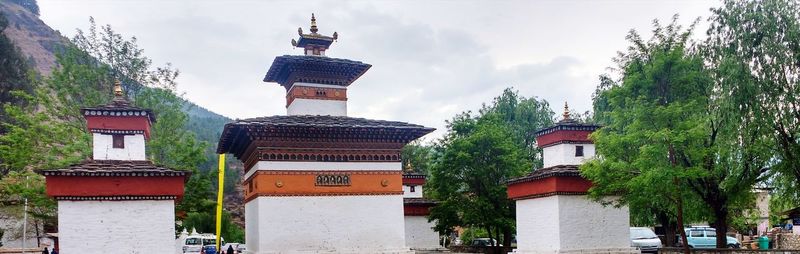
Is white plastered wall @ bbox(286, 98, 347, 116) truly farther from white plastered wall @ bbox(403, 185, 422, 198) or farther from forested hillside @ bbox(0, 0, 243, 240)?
white plastered wall @ bbox(403, 185, 422, 198)

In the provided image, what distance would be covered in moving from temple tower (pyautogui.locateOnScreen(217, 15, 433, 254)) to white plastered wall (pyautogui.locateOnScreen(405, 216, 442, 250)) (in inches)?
546

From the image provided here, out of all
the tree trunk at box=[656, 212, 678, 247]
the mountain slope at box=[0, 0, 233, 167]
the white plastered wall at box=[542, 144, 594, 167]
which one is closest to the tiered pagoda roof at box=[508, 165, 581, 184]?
the white plastered wall at box=[542, 144, 594, 167]

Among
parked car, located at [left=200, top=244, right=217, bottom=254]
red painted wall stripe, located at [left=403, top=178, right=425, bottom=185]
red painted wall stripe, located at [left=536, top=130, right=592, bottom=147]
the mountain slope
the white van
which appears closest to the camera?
red painted wall stripe, located at [left=536, top=130, right=592, bottom=147]

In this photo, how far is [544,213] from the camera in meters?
21.9

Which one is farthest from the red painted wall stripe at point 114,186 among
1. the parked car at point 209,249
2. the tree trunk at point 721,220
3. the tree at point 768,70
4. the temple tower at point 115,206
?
the parked car at point 209,249

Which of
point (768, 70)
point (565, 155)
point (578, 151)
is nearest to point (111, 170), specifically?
point (565, 155)

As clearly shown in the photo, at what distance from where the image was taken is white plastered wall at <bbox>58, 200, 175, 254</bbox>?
14898 mm

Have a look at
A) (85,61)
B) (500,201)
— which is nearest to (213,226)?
(85,61)

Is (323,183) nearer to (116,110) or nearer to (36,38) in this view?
(116,110)

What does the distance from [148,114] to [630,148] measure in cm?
1371

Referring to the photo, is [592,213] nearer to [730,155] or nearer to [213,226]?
[730,155]

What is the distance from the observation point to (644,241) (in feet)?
85.0

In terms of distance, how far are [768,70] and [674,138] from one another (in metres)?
3.45

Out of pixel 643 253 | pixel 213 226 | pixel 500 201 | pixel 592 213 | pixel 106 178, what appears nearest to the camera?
pixel 106 178
